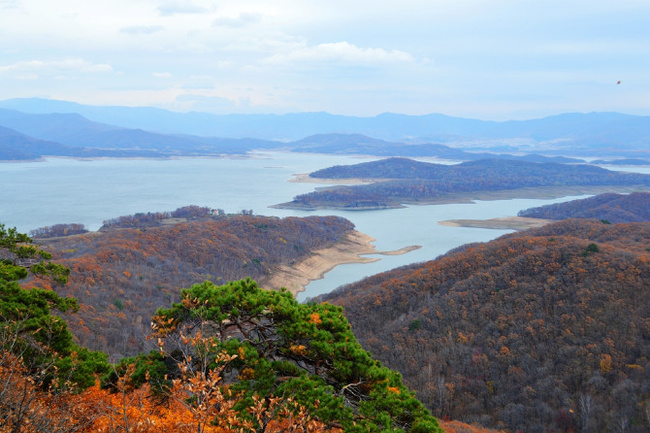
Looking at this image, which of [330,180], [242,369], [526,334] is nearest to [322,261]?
[526,334]

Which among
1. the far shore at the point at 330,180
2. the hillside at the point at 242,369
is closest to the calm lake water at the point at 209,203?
the far shore at the point at 330,180

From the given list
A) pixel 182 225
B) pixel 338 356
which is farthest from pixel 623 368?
pixel 182 225

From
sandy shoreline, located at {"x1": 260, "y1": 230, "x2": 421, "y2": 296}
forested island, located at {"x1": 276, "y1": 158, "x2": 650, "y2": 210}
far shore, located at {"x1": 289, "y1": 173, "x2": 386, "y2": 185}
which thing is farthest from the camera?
far shore, located at {"x1": 289, "y1": 173, "x2": 386, "y2": 185}

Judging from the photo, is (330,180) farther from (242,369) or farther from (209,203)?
(242,369)

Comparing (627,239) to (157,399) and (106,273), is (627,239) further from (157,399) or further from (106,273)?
(106,273)

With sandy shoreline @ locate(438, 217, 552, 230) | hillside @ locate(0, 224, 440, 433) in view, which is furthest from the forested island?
hillside @ locate(0, 224, 440, 433)

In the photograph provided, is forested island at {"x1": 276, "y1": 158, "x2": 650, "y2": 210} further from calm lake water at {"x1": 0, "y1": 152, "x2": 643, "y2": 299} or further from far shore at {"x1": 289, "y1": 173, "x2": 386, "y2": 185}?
calm lake water at {"x1": 0, "y1": 152, "x2": 643, "y2": 299}
